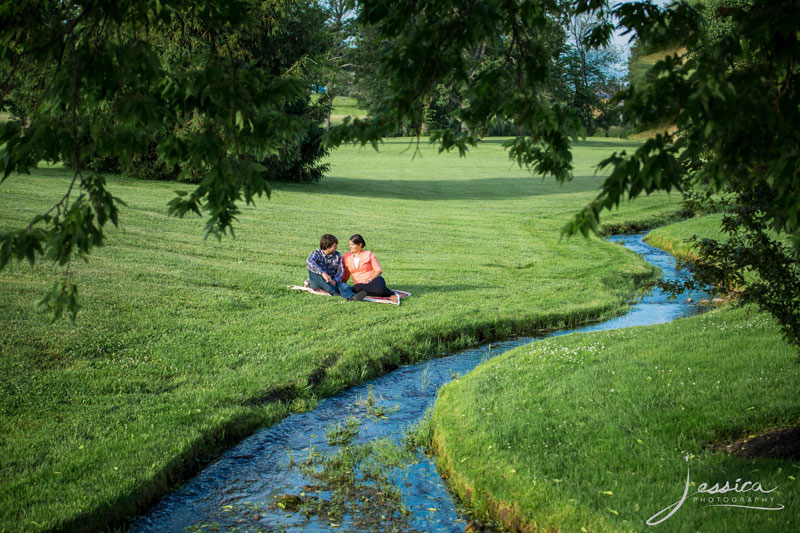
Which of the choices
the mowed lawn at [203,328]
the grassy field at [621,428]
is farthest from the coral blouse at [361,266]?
the grassy field at [621,428]

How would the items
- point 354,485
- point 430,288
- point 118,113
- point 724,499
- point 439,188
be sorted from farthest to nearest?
point 439,188, point 430,288, point 354,485, point 724,499, point 118,113

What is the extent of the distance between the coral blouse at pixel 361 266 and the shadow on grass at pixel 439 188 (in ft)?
65.8

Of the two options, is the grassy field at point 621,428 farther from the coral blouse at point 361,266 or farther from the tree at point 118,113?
the coral blouse at point 361,266

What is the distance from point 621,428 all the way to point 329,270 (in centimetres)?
778

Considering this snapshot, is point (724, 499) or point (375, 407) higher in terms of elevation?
point (724, 499)

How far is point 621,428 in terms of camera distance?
7.10 m

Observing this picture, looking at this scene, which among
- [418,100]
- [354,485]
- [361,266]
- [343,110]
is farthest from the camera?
[343,110]

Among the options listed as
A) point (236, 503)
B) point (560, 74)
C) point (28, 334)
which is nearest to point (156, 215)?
point (28, 334)

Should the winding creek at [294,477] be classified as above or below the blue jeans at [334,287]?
below

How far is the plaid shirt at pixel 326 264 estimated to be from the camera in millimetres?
13555

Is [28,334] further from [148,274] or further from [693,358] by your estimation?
[693,358]

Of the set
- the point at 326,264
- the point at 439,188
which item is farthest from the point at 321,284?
the point at 439,188

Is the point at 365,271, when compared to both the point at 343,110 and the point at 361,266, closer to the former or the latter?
the point at 361,266

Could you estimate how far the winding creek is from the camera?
6.11 meters
